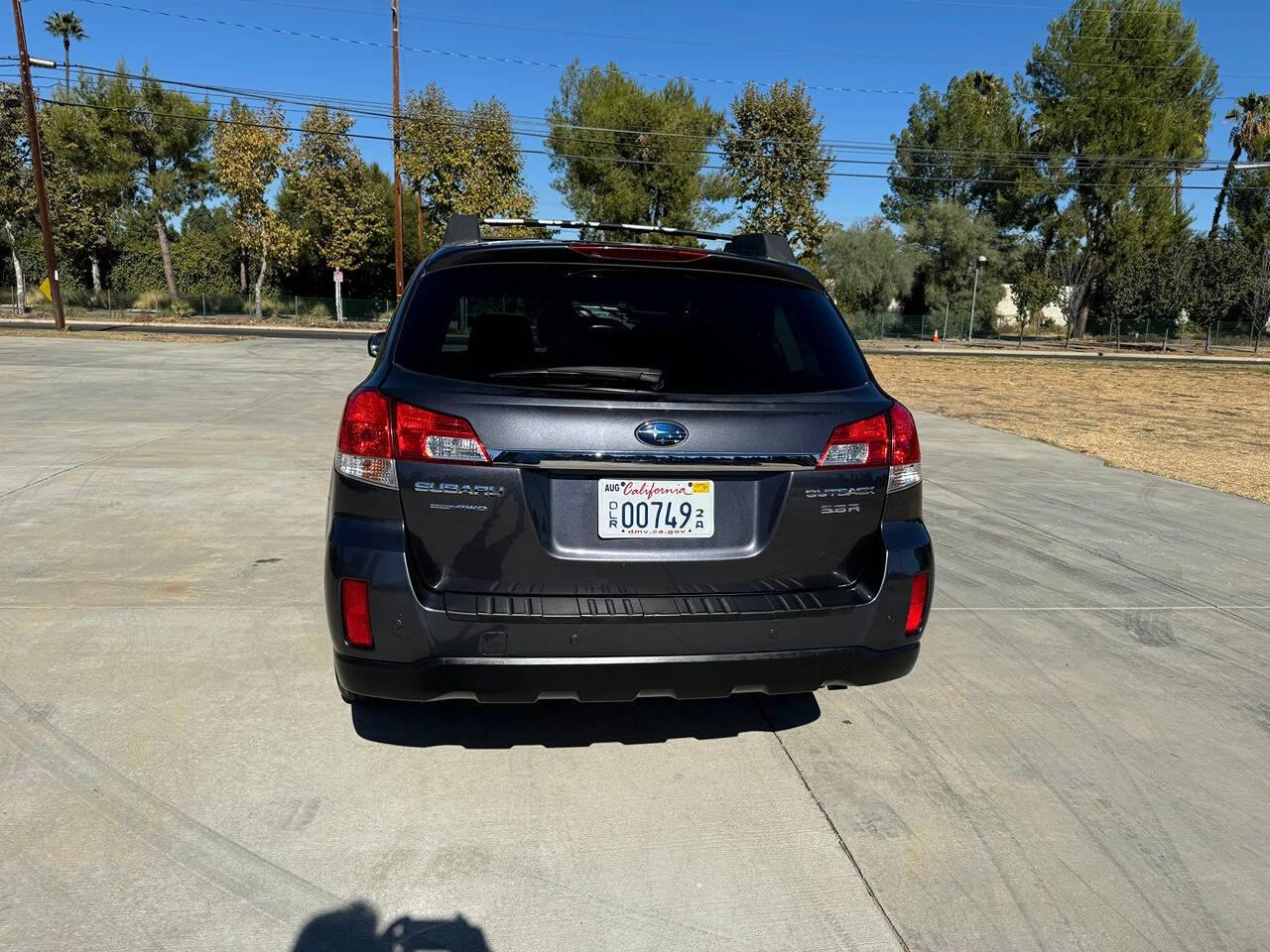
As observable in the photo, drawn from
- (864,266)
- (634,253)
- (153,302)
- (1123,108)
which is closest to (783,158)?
(864,266)

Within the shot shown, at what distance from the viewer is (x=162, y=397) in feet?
43.4

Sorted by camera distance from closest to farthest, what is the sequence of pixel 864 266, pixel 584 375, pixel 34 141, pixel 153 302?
1. pixel 584 375
2. pixel 34 141
3. pixel 153 302
4. pixel 864 266

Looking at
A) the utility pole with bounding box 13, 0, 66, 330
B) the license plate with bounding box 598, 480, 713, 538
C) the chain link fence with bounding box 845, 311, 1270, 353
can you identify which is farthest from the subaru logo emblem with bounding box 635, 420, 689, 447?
the chain link fence with bounding box 845, 311, 1270, 353

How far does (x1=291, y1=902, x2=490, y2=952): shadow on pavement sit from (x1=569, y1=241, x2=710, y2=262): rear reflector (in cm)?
201

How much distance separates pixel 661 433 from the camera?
2.84m

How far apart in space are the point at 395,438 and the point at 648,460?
0.74 m

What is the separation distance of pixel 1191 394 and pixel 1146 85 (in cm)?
3976

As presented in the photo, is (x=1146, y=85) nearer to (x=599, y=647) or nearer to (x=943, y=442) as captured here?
(x=943, y=442)

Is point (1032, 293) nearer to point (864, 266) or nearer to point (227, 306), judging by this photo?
point (864, 266)

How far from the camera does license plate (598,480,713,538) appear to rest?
2.87 meters

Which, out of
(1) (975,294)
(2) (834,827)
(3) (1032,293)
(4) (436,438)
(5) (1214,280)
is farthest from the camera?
(1) (975,294)

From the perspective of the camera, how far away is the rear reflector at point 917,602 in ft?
10.3

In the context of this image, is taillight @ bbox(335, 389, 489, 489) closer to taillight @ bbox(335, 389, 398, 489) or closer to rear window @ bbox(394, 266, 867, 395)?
taillight @ bbox(335, 389, 398, 489)

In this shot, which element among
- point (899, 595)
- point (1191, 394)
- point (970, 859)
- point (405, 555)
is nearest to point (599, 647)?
point (405, 555)
